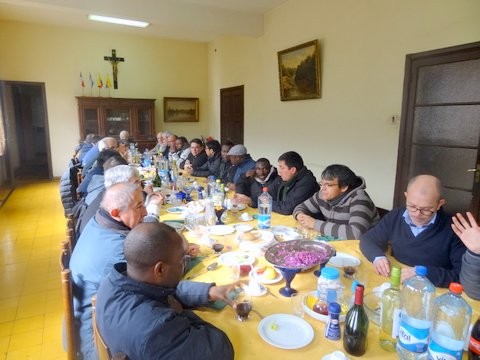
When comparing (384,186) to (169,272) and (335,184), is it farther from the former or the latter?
(169,272)

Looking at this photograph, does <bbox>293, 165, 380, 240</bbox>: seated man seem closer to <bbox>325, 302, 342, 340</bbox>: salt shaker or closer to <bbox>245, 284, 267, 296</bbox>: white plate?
<bbox>245, 284, 267, 296</bbox>: white plate

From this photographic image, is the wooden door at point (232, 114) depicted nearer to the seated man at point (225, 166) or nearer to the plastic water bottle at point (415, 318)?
the seated man at point (225, 166)

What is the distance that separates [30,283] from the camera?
3.08 meters

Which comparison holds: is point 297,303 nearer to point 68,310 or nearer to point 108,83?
point 68,310

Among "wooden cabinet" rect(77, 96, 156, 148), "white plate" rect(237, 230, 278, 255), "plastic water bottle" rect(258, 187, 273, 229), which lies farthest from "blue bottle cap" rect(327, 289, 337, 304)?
"wooden cabinet" rect(77, 96, 156, 148)

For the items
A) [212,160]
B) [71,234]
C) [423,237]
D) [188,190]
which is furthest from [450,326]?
[212,160]

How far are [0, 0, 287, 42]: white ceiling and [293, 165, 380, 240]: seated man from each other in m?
4.59

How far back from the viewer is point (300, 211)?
257 centimetres

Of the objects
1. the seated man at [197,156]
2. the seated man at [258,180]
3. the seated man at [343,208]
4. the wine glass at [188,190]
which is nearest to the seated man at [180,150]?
the seated man at [197,156]

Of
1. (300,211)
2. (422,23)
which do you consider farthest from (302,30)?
(300,211)

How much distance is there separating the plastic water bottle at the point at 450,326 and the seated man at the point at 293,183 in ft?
5.79

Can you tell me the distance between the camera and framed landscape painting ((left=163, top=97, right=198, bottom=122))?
8.98 m

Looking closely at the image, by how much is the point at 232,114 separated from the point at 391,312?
23.9ft

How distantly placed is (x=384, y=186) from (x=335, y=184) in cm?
235
